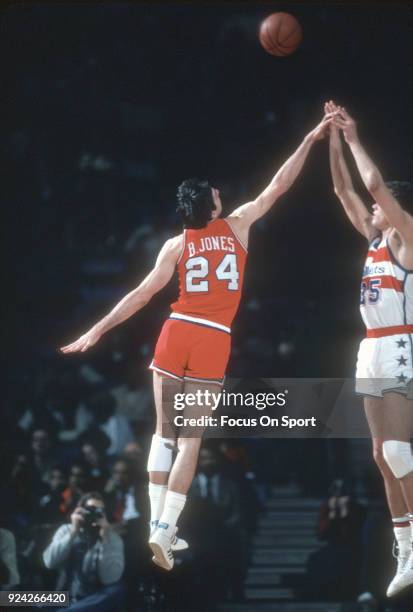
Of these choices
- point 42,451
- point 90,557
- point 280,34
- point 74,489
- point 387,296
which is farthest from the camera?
point 42,451

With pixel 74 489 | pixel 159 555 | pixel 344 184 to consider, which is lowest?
pixel 159 555

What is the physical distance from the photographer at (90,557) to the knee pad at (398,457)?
348 centimetres

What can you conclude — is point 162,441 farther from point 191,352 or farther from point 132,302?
point 132,302

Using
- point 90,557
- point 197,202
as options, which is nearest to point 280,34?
point 197,202

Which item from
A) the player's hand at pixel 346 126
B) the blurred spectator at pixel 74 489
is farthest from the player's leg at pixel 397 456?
the blurred spectator at pixel 74 489

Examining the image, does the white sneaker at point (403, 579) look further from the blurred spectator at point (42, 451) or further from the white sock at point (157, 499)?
the blurred spectator at point (42, 451)

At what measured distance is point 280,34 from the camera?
10.5 metres

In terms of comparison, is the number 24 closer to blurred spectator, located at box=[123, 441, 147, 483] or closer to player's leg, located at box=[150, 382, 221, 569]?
player's leg, located at box=[150, 382, 221, 569]

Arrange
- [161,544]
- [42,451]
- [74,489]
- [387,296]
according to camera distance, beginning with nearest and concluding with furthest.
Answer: [161,544], [387,296], [74,489], [42,451]

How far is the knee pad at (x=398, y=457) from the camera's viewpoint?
9469 millimetres

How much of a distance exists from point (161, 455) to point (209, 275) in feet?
4.61

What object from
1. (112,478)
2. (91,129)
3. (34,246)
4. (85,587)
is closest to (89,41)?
(91,129)

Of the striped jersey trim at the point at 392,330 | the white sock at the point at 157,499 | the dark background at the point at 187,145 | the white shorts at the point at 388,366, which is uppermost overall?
the dark background at the point at 187,145

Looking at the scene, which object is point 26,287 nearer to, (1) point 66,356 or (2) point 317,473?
(1) point 66,356
